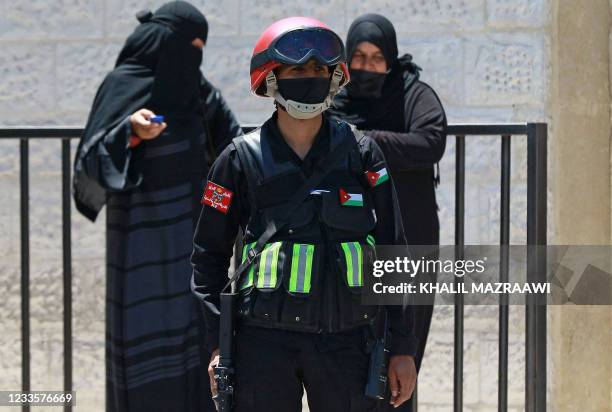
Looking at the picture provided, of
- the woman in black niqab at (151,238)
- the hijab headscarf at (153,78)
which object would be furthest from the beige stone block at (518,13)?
the woman in black niqab at (151,238)

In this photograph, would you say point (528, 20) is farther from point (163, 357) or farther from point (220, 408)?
point (220, 408)

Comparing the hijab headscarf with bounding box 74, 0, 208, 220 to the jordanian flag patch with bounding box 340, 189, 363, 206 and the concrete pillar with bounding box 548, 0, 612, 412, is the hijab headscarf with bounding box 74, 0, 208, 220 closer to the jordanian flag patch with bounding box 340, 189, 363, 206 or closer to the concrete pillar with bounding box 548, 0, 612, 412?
the jordanian flag patch with bounding box 340, 189, 363, 206

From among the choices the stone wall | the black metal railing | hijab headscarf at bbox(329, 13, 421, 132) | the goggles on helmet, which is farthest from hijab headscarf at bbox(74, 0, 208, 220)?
the goggles on helmet

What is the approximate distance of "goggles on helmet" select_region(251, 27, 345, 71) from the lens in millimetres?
2979

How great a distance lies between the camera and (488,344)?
5520 millimetres

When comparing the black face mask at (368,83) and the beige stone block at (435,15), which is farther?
the beige stone block at (435,15)

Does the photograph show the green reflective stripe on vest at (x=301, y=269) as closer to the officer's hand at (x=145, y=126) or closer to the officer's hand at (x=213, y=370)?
the officer's hand at (x=213, y=370)

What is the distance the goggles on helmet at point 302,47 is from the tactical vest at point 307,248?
0.72 feet

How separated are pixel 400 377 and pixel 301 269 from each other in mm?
400

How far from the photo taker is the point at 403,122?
4.28 metres

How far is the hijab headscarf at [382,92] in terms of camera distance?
4.31 m

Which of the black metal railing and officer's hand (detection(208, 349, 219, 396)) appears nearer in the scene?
officer's hand (detection(208, 349, 219, 396))

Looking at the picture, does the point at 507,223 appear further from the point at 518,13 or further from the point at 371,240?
the point at 518,13

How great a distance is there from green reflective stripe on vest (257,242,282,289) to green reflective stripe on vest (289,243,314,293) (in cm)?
4
